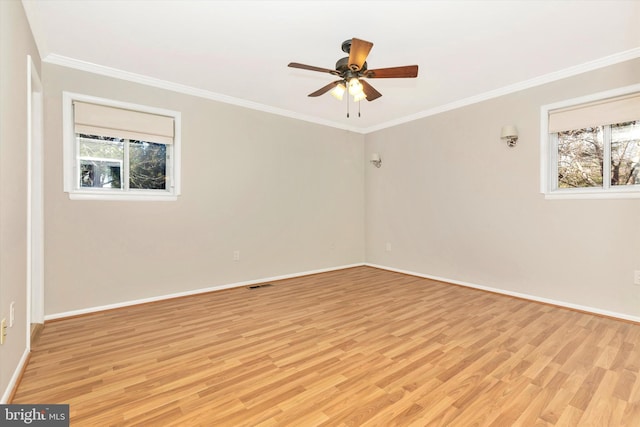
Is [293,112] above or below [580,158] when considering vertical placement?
above

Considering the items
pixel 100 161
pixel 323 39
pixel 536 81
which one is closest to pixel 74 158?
pixel 100 161

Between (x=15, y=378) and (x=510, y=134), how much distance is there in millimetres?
4986

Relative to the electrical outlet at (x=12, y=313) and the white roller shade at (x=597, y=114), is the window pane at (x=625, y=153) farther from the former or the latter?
the electrical outlet at (x=12, y=313)

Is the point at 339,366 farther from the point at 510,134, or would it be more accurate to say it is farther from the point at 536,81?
the point at 536,81

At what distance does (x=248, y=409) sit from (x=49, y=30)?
11.2ft

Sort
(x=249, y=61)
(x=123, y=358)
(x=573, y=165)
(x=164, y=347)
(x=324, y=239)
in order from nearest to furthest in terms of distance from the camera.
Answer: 1. (x=123, y=358)
2. (x=164, y=347)
3. (x=249, y=61)
4. (x=573, y=165)
5. (x=324, y=239)

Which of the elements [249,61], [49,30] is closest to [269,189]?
[249,61]

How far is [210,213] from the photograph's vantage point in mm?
4027

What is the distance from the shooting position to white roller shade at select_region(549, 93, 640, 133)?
9.68ft

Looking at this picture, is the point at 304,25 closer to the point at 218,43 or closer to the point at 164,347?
the point at 218,43

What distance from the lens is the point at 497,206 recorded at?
3.96 m

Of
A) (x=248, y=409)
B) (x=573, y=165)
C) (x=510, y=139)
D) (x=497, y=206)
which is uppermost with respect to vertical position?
(x=510, y=139)

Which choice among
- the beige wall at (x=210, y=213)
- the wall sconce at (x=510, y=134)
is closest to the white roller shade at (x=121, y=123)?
the beige wall at (x=210, y=213)

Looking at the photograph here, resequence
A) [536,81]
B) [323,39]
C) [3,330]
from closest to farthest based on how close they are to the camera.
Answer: [3,330] → [323,39] → [536,81]
